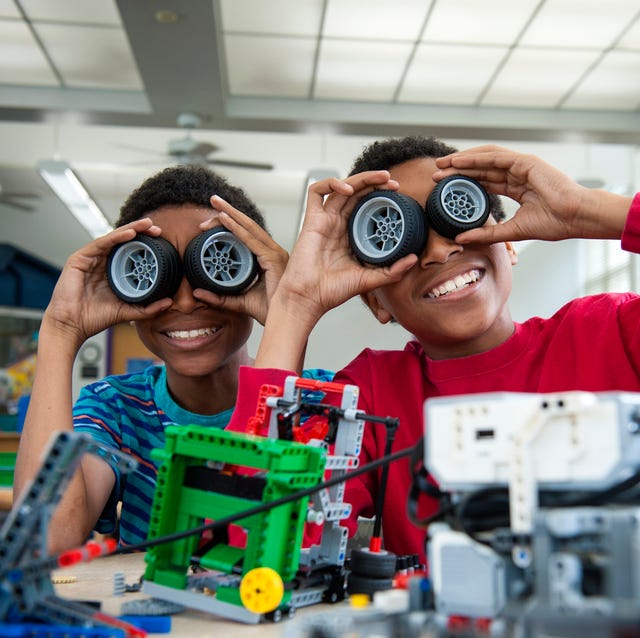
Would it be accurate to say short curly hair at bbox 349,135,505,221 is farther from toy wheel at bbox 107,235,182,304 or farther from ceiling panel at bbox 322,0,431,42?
ceiling panel at bbox 322,0,431,42

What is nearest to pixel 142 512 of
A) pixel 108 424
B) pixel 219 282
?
pixel 108 424

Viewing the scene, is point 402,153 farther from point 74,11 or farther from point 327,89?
point 327,89

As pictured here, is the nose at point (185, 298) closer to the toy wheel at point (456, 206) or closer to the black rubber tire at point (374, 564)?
the toy wheel at point (456, 206)

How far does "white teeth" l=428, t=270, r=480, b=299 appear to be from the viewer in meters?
1.47

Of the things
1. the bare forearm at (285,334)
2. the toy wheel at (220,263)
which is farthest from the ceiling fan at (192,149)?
the bare forearm at (285,334)

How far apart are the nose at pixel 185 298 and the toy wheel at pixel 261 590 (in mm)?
804

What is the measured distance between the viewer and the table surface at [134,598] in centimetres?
85

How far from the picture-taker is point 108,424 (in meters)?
1.64

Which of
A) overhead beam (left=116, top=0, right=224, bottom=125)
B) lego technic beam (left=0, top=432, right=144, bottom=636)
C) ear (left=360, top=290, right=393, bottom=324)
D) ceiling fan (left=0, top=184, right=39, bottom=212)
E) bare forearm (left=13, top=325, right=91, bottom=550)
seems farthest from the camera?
ceiling fan (left=0, top=184, right=39, bottom=212)

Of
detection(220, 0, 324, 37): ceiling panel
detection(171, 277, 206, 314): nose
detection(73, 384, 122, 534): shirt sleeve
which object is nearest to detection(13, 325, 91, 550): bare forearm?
detection(73, 384, 122, 534): shirt sleeve

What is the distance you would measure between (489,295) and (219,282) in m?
0.55

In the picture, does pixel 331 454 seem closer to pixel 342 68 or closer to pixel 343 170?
pixel 342 68

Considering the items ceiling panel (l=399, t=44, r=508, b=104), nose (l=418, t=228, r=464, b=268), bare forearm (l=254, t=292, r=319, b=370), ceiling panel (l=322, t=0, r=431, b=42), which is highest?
ceiling panel (l=399, t=44, r=508, b=104)

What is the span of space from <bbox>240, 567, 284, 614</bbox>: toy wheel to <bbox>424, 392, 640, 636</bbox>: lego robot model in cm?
20
